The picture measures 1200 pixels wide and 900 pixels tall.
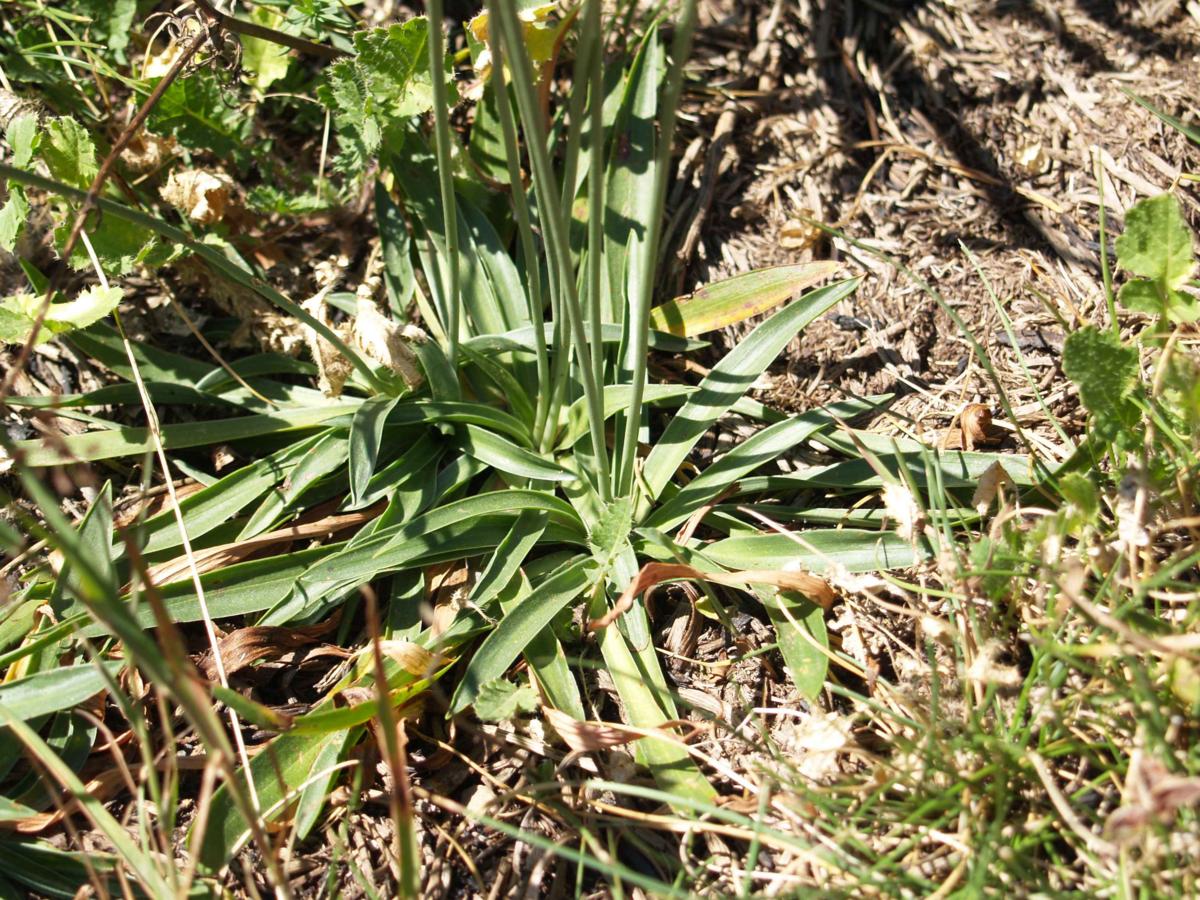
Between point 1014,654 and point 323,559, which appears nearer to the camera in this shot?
point 1014,654

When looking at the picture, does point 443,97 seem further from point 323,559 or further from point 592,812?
point 592,812

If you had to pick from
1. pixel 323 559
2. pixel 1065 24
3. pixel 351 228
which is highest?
pixel 1065 24

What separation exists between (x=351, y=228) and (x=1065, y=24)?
7.64ft

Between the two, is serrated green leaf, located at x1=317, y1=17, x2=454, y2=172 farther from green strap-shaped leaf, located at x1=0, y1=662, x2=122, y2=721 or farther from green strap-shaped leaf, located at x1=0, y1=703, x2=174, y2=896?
green strap-shaped leaf, located at x1=0, y1=703, x2=174, y2=896

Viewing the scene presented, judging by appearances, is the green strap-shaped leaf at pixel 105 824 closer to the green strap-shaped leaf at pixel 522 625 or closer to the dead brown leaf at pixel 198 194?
the green strap-shaped leaf at pixel 522 625

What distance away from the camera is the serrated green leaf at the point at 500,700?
Answer: 77.0 inches

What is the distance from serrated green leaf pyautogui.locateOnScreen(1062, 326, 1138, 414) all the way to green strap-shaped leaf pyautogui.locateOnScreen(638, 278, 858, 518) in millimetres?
604

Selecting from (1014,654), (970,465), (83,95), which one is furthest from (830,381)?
(83,95)

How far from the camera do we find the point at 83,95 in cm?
288

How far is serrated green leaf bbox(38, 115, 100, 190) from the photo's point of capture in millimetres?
2393

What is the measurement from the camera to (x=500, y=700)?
1.99 m

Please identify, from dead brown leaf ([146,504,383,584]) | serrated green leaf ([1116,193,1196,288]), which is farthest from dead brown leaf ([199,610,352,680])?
serrated green leaf ([1116,193,1196,288])

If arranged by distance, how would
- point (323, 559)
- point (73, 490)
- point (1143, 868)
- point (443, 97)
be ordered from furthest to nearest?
point (73, 490), point (323, 559), point (443, 97), point (1143, 868)

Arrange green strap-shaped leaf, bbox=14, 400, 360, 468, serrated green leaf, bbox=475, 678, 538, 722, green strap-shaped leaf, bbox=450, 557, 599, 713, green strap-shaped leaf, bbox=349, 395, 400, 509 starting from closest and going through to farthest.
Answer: serrated green leaf, bbox=475, 678, 538, 722
green strap-shaped leaf, bbox=450, 557, 599, 713
green strap-shaped leaf, bbox=349, 395, 400, 509
green strap-shaped leaf, bbox=14, 400, 360, 468
